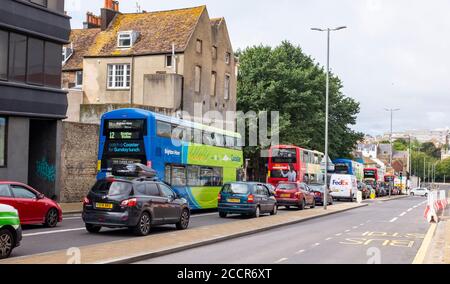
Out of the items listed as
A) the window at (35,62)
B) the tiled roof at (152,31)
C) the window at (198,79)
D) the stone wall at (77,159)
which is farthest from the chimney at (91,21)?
the window at (35,62)

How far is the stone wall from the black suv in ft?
40.1

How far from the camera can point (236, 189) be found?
24.3 metres

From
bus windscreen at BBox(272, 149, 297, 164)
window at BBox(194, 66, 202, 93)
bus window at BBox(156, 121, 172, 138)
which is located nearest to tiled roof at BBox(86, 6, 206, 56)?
window at BBox(194, 66, 202, 93)

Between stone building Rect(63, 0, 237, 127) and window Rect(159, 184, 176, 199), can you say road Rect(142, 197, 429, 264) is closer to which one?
window Rect(159, 184, 176, 199)

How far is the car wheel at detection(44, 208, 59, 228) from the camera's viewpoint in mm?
17625

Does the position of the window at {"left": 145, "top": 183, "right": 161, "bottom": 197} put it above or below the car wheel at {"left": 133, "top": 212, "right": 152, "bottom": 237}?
above

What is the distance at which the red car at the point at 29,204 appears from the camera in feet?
52.0

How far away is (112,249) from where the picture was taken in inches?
496

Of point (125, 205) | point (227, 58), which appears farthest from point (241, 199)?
point (227, 58)

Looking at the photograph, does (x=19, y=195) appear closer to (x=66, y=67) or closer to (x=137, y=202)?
(x=137, y=202)

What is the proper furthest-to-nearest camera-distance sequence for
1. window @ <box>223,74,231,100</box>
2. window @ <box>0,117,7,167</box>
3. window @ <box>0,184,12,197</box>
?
1. window @ <box>223,74,231,100</box>
2. window @ <box>0,117,7,167</box>
3. window @ <box>0,184,12,197</box>

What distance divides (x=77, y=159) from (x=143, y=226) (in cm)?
1390

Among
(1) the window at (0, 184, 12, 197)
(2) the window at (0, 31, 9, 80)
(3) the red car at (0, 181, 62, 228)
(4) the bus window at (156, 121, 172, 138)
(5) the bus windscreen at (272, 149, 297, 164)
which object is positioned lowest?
(3) the red car at (0, 181, 62, 228)

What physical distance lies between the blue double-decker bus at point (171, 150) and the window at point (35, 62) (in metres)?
5.22
